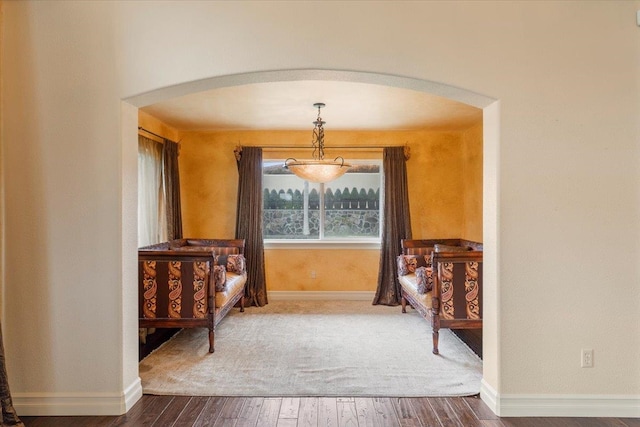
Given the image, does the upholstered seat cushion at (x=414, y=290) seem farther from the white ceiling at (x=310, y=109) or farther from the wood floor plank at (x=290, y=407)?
the white ceiling at (x=310, y=109)

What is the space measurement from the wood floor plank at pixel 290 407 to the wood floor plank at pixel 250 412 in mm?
153

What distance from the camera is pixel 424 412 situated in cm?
262

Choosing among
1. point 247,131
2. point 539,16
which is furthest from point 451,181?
point 539,16

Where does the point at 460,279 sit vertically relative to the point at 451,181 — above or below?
below

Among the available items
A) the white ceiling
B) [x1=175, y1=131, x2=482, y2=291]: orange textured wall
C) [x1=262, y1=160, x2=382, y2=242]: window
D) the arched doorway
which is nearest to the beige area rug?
the arched doorway

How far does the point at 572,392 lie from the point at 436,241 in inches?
121

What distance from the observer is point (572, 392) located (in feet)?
8.38

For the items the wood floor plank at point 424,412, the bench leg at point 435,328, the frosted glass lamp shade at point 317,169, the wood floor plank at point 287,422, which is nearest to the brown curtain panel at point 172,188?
the frosted glass lamp shade at point 317,169

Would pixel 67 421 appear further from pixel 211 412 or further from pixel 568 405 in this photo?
pixel 568 405

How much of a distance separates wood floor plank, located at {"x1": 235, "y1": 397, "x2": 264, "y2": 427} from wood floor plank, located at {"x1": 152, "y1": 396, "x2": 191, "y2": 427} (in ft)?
1.34

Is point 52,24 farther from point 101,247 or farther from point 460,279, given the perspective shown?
point 460,279

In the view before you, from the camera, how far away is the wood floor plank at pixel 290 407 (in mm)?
2572

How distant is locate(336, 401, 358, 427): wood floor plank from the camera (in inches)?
97.3

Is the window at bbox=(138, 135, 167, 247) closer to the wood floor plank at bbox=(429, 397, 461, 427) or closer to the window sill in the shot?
the window sill
